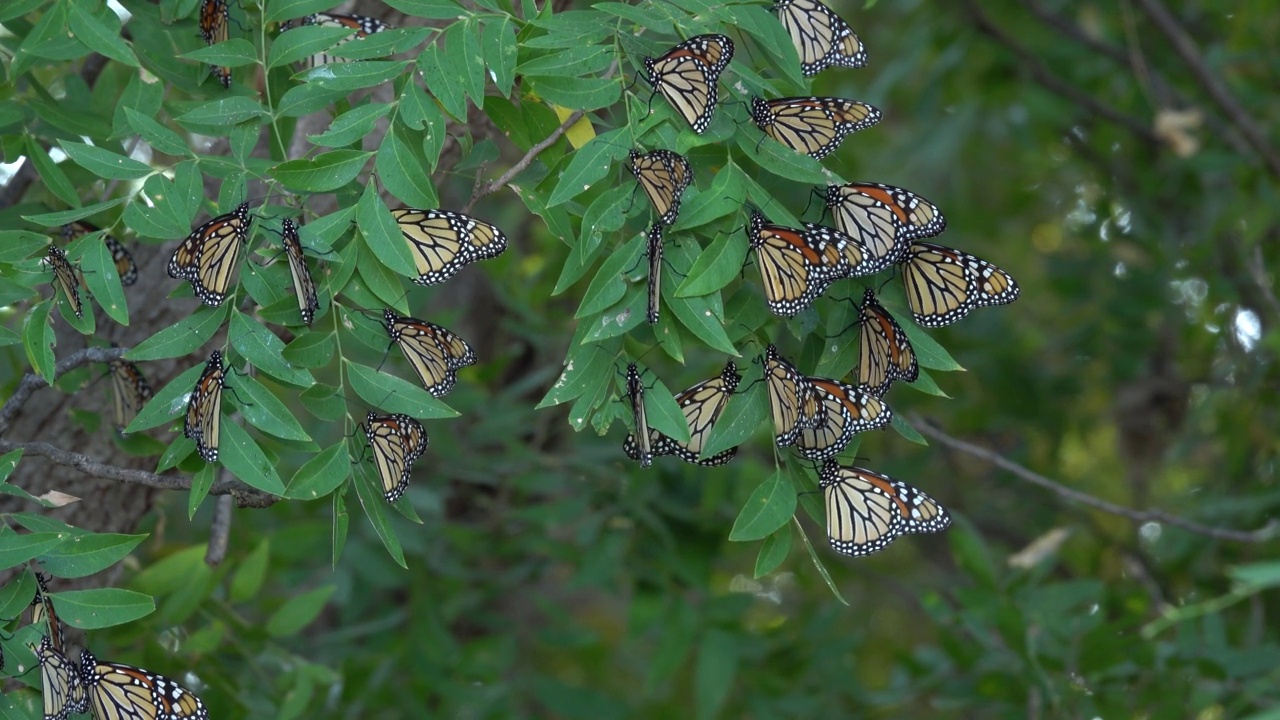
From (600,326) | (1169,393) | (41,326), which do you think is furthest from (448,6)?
(1169,393)

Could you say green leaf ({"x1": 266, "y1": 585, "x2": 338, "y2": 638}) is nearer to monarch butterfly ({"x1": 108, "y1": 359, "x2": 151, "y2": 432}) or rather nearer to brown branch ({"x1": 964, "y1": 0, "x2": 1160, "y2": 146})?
monarch butterfly ({"x1": 108, "y1": 359, "x2": 151, "y2": 432})

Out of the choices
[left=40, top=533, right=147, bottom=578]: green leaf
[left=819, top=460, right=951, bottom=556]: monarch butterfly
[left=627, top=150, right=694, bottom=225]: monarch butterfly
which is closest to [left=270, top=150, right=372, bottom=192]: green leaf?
[left=627, top=150, right=694, bottom=225]: monarch butterfly

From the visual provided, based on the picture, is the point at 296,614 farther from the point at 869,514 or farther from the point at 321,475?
the point at 869,514

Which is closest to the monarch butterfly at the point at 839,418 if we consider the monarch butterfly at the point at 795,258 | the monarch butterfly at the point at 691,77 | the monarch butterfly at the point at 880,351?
the monarch butterfly at the point at 880,351

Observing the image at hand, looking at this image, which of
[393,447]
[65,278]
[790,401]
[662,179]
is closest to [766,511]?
[790,401]

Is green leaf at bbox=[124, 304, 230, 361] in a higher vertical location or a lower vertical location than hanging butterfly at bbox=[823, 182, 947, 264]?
lower
